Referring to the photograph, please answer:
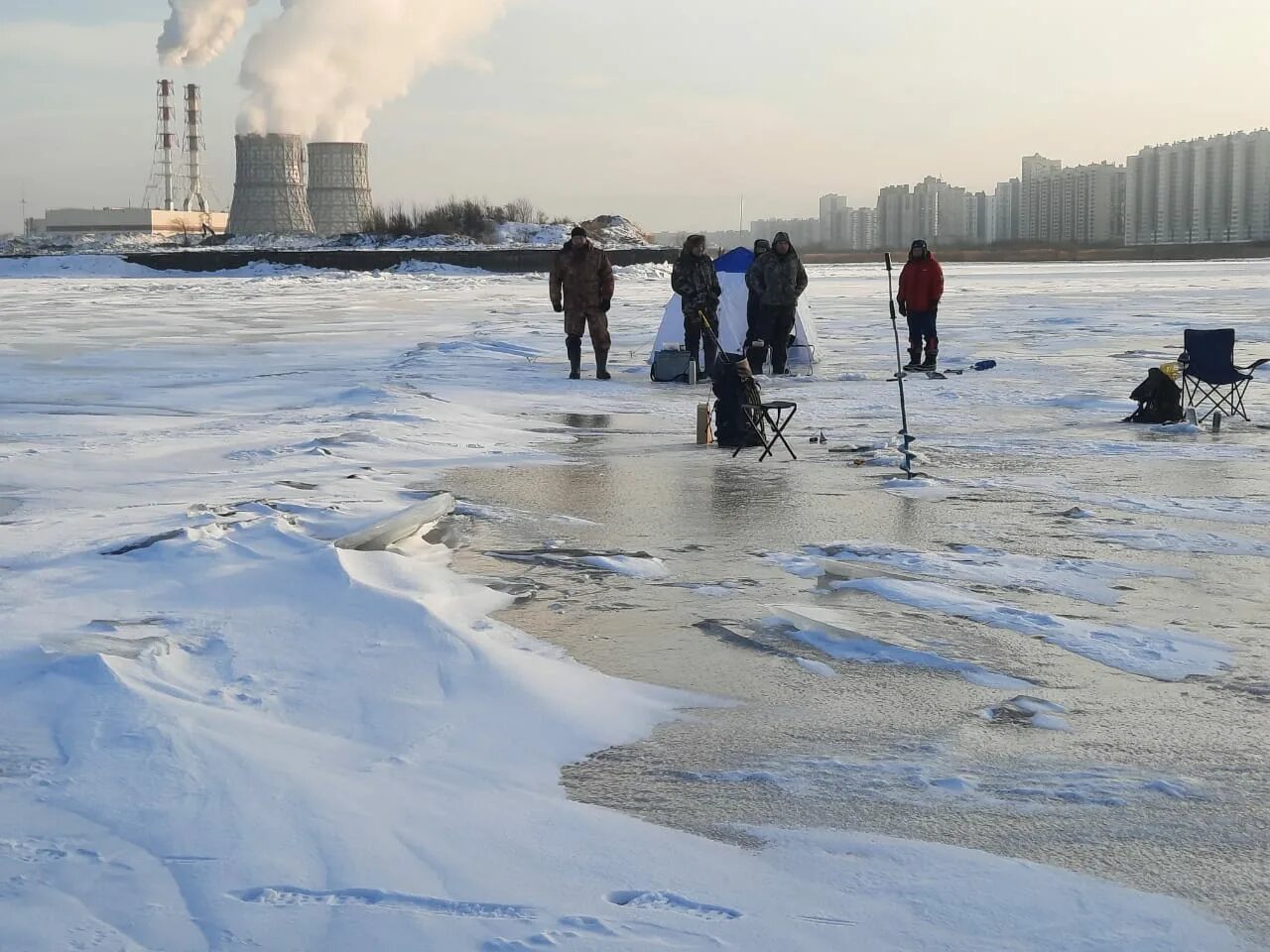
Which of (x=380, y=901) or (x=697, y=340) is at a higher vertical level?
(x=697, y=340)

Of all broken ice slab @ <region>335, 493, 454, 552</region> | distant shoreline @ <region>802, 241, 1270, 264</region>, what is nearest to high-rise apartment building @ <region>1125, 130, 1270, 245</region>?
distant shoreline @ <region>802, 241, 1270, 264</region>

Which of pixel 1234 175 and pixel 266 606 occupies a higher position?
pixel 1234 175

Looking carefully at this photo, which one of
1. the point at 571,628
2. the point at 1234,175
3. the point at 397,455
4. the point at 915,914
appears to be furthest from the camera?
the point at 1234,175

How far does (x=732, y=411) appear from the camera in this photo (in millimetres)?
10102

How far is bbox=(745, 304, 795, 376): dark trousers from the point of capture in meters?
15.0

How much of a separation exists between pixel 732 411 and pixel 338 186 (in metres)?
62.0

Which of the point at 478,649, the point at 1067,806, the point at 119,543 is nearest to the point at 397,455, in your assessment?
the point at 119,543

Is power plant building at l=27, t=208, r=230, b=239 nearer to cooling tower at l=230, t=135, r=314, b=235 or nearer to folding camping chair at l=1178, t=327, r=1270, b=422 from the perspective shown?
cooling tower at l=230, t=135, r=314, b=235

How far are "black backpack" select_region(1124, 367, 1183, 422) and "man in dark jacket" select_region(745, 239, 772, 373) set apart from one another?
414cm

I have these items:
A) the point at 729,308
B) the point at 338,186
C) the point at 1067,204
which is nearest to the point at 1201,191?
the point at 1067,204

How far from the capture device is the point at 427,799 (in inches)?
140

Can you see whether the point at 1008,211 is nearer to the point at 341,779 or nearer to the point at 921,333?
the point at 921,333

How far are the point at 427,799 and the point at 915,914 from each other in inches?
49.8

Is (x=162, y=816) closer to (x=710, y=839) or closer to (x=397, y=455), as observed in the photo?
(x=710, y=839)
